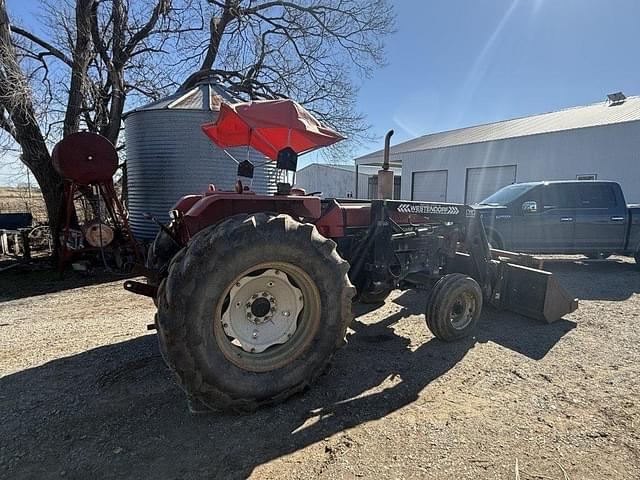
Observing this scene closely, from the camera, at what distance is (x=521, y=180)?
16.7m

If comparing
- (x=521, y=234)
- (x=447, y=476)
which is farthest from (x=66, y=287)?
Answer: (x=521, y=234)

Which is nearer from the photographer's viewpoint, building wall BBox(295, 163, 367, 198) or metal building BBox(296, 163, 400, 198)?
metal building BBox(296, 163, 400, 198)

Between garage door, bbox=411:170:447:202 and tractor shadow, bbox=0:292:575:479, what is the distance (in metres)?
17.2

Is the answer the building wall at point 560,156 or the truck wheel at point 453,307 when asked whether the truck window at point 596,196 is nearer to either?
the building wall at point 560,156

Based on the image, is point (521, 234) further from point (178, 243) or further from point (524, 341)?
point (178, 243)

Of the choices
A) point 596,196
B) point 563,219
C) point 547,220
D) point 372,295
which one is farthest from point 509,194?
point 372,295

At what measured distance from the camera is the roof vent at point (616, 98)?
18.0m

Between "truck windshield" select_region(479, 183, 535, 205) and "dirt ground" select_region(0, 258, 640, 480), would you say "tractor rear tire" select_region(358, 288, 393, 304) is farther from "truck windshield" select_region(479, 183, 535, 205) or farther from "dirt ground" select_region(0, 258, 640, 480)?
"truck windshield" select_region(479, 183, 535, 205)

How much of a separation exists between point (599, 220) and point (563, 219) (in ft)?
2.94

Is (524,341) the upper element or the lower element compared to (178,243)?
lower

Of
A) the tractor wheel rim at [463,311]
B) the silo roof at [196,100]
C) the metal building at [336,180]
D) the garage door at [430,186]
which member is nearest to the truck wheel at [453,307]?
the tractor wheel rim at [463,311]

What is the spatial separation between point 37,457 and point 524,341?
174 inches

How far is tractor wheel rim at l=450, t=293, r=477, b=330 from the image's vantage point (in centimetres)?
430

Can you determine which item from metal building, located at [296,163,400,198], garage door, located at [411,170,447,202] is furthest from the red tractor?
metal building, located at [296,163,400,198]
